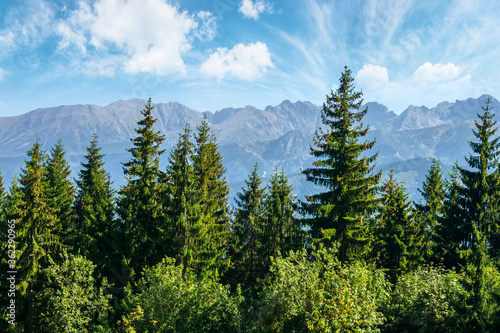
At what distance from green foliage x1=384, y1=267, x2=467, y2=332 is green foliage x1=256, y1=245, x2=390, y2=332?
59.8 inches

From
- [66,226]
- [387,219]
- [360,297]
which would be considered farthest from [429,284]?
[66,226]

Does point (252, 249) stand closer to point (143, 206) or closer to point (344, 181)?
point (143, 206)

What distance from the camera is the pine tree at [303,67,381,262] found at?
1973 cm

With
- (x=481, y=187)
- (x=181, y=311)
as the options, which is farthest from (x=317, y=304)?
(x=481, y=187)

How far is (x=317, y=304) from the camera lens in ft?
34.9

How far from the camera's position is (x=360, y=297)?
1155cm

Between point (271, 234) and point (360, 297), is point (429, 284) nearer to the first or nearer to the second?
point (360, 297)

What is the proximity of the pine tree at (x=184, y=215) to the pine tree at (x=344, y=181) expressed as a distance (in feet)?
27.7

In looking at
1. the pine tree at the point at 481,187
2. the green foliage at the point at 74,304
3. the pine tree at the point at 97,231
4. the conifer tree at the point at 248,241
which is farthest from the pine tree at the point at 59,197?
the pine tree at the point at 481,187

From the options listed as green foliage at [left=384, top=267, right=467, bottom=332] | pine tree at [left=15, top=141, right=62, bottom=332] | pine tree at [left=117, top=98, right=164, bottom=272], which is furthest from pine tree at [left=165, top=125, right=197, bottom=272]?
green foliage at [left=384, top=267, right=467, bottom=332]

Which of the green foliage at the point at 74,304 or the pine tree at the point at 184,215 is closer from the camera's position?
the green foliage at the point at 74,304

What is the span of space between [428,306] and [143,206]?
19171 millimetres

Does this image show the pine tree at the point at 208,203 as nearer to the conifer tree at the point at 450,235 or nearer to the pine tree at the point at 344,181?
the pine tree at the point at 344,181

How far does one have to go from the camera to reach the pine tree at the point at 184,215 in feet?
75.7
